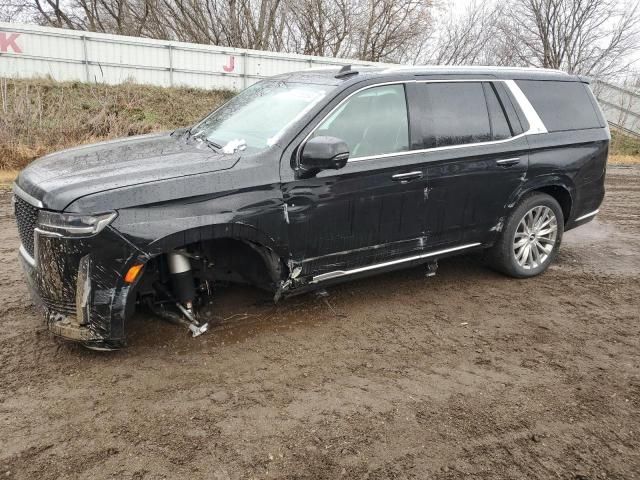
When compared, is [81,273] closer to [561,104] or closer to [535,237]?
[535,237]

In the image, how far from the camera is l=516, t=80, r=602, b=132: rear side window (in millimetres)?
5105

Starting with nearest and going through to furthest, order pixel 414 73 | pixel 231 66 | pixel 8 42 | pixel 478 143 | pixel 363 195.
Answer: pixel 363 195 → pixel 414 73 → pixel 478 143 → pixel 8 42 → pixel 231 66

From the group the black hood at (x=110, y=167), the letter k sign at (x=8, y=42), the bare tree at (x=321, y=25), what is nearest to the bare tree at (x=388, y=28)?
the bare tree at (x=321, y=25)

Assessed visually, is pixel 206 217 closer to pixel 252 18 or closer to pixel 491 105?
pixel 491 105

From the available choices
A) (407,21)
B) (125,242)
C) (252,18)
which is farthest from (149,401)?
(407,21)

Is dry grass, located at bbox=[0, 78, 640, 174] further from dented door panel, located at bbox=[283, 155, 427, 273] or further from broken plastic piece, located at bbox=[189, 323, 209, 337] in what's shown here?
dented door panel, located at bbox=[283, 155, 427, 273]

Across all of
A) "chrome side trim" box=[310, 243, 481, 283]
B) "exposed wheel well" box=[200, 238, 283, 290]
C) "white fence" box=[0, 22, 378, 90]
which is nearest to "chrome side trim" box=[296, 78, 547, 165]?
"exposed wheel well" box=[200, 238, 283, 290]

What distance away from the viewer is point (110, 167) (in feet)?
11.3

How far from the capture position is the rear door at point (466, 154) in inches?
171

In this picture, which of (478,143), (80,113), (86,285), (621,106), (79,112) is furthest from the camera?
(621,106)

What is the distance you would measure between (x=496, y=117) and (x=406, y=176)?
1274 millimetres

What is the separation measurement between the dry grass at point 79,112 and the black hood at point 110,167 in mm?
8337

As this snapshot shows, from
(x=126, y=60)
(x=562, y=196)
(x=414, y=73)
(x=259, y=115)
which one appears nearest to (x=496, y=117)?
(x=414, y=73)

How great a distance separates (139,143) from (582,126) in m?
4.33
